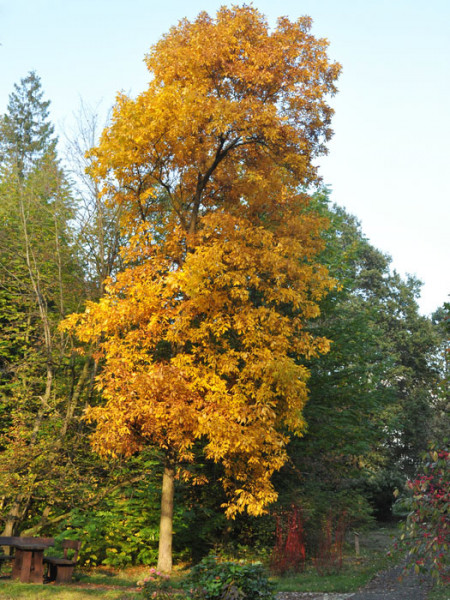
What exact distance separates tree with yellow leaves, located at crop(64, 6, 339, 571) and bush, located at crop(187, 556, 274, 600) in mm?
2539

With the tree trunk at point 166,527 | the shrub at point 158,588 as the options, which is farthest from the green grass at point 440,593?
the tree trunk at point 166,527

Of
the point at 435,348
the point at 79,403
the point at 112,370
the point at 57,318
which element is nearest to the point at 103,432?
the point at 112,370

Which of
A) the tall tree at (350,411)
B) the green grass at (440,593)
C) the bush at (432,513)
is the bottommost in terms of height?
the green grass at (440,593)

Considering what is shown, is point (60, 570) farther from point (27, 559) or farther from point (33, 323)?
point (33, 323)

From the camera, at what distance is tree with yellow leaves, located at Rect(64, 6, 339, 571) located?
29.7 ft

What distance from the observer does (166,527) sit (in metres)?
9.84

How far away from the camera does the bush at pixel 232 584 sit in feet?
18.9

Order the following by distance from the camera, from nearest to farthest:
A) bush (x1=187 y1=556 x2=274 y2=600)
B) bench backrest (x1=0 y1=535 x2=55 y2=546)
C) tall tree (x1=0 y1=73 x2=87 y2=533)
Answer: bush (x1=187 y1=556 x2=274 y2=600)
bench backrest (x1=0 y1=535 x2=55 y2=546)
tall tree (x1=0 y1=73 x2=87 y2=533)

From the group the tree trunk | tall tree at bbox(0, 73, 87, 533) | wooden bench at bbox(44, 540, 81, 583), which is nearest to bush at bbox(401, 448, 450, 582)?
the tree trunk

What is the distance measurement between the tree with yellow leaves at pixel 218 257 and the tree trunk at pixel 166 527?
0.08 ft

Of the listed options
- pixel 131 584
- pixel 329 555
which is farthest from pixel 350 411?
pixel 131 584

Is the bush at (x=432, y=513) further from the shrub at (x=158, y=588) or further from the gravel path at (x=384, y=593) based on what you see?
the gravel path at (x=384, y=593)

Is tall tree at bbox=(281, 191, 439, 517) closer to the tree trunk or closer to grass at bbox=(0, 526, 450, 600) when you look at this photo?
grass at bbox=(0, 526, 450, 600)

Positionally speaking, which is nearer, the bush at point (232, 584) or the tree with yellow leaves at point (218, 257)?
the bush at point (232, 584)
